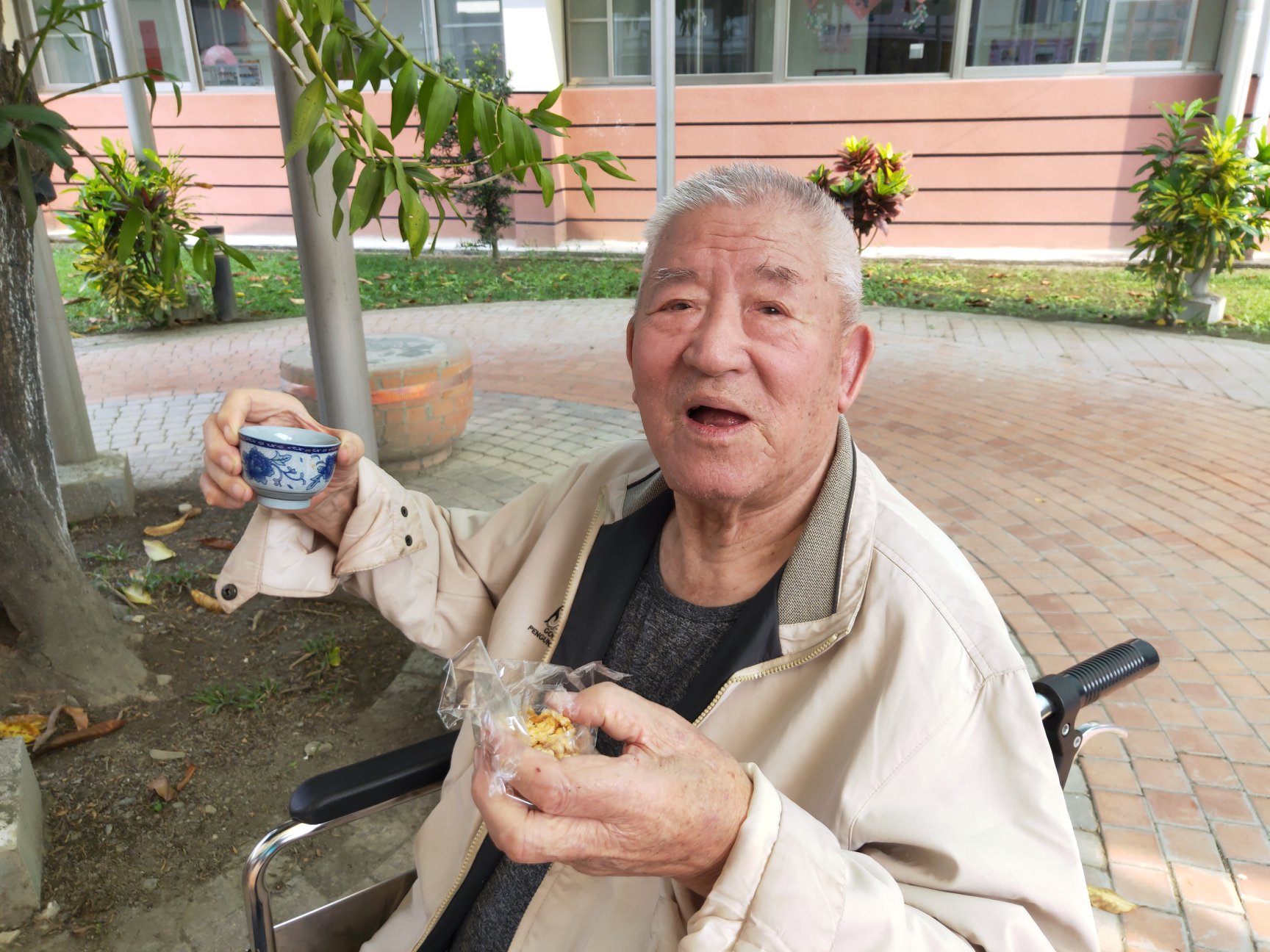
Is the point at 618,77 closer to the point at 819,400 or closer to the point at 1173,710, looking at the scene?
the point at 1173,710

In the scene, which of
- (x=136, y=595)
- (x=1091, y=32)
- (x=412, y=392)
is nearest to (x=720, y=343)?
(x=136, y=595)

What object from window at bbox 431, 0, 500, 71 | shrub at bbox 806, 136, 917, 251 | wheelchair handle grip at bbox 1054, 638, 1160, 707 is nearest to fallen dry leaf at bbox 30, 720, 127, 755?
wheelchair handle grip at bbox 1054, 638, 1160, 707

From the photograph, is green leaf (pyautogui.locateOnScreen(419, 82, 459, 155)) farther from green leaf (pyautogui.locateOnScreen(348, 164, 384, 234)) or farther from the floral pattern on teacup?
the floral pattern on teacup

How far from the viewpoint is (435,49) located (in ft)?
43.7

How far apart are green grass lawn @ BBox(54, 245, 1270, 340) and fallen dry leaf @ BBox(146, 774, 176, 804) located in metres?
8.09

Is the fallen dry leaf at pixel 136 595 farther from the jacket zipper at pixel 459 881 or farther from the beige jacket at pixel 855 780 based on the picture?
the jacket zipper at pixel 459 881

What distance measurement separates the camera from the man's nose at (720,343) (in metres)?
1.50

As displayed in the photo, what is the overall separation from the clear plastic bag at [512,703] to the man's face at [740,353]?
38 centimetres

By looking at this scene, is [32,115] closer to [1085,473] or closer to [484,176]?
[1085,473]

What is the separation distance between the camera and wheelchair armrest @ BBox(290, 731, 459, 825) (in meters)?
1.58

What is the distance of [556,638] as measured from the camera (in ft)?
5.71

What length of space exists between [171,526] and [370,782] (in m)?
3.55

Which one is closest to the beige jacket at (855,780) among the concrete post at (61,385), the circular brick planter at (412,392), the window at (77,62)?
the circular brick planter at (412,392)

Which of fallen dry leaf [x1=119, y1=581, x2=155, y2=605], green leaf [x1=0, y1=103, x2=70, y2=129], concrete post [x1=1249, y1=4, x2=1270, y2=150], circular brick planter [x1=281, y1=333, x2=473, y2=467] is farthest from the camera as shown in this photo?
concrete post [x1=1249, y1=4, x2=1270, y2=150]
